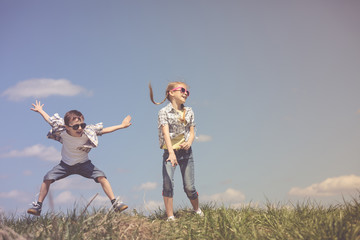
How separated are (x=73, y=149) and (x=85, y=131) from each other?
16.0 inches

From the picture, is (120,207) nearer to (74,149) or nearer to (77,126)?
(74,149)

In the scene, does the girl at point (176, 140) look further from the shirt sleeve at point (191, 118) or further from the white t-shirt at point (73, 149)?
the white t-shirt at point (73, 149)

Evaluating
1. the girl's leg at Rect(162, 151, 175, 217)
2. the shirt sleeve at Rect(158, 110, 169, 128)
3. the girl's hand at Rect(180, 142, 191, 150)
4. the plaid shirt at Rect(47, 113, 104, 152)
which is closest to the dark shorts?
the plaid shirt at Rect(47, 113, 104, 152)

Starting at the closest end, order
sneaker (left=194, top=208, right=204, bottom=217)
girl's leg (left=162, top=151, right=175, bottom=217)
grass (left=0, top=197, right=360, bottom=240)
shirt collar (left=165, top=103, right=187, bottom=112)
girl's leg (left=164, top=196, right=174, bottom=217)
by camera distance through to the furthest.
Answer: grass (left=0, top=197, right=360, bottom=240)
girl's leg (left=162, top=151, right=175, bottom=217)
girl's leg (left=164, top=196, right=174, bottom=217)
shirt collar (left=165, top=103, right=187, bottom=112)
sneaker (left=194, top=208, right=204, bottom=217)

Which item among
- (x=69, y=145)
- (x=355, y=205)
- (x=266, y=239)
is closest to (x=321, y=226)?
(x=266, y=239)

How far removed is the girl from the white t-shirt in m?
1.45

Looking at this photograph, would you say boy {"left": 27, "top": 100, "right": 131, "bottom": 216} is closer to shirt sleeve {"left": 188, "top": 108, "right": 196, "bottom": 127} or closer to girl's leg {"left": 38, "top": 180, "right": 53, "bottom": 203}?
girl's leg {"left": 38, "top": 180, "right": 53, "bottom": 203}

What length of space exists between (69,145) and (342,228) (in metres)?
4.67

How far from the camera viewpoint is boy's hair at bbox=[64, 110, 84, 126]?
21.1 ft

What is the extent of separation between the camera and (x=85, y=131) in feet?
21.2

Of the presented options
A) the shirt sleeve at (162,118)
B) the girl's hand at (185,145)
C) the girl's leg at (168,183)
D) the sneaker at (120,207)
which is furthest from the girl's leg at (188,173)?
the sneaker at (120,207)

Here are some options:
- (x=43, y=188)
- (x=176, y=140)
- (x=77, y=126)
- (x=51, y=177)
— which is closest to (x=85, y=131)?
(x=77, y=126)

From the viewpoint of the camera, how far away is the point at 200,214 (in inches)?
265

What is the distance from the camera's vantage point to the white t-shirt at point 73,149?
21.3 feet
